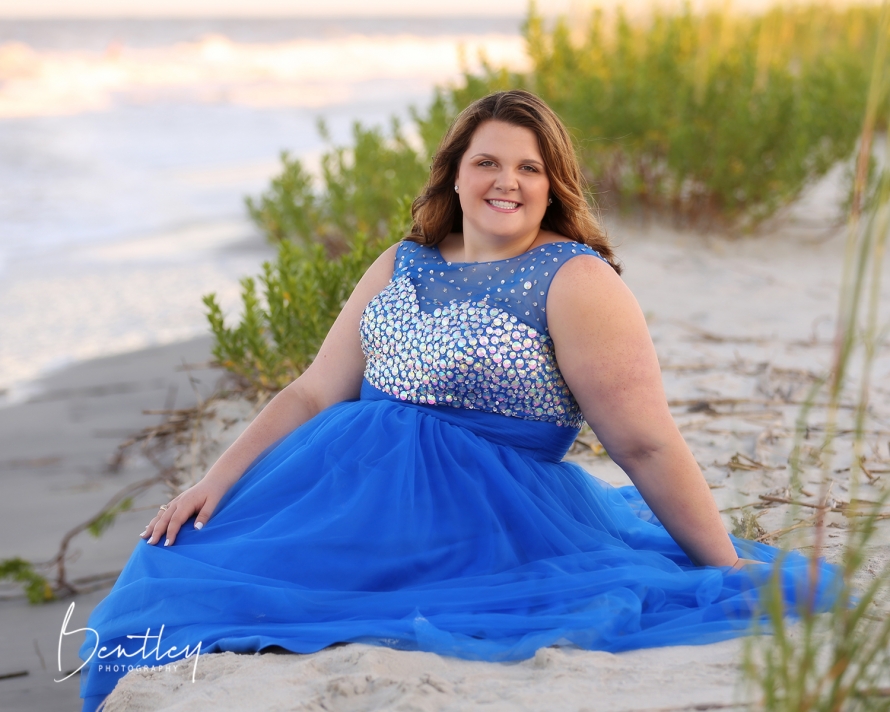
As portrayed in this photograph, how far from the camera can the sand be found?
1973 mm

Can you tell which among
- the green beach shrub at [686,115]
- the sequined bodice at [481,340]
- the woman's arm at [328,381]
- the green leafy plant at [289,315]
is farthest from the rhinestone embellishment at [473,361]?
the green beach shrub at [686,115]

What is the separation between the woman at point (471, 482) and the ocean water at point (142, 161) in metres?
3.44

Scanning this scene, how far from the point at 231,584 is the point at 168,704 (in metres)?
0.32

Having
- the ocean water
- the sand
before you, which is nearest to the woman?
the sand

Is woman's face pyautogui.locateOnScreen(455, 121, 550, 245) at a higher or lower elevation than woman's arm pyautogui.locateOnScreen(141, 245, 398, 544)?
higher

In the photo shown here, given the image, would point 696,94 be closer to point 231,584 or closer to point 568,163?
point 568,163

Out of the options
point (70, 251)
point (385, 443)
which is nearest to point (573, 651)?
point (385, 443)

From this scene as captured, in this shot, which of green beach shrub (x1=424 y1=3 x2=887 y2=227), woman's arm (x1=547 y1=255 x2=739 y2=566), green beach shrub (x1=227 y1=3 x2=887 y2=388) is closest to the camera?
woman's arm (x1=547 y1=255 x2=739 y2=566)

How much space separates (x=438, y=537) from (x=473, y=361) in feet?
1.60

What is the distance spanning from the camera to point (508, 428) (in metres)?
2.66

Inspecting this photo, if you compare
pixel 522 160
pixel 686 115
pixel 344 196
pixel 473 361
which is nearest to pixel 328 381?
pixel 473 361

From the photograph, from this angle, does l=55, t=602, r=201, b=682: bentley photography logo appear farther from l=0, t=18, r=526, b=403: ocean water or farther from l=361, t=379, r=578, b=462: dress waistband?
l=0, t=18, r=526, b=403: ocean water

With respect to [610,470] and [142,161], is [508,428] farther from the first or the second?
[142,161]

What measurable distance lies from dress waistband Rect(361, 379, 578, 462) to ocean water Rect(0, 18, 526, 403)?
3656 mm
